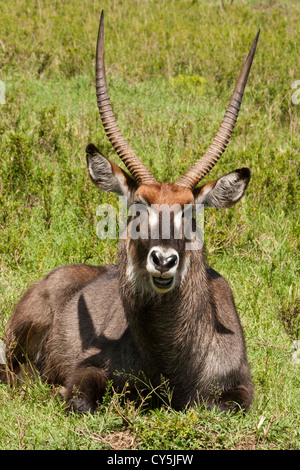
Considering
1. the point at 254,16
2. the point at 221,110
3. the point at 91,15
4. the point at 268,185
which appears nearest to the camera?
the point at 268,185

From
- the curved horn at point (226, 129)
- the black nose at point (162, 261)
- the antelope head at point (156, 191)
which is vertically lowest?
the black nose at point (162, 261)

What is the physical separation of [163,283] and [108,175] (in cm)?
83

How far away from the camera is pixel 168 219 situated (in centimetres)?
383

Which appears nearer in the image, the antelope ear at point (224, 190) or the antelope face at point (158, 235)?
the antelope face at point (158, 235)

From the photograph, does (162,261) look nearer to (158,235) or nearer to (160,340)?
(158,235)

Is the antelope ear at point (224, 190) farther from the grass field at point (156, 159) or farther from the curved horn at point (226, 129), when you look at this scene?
the grass field at point (156, 159)

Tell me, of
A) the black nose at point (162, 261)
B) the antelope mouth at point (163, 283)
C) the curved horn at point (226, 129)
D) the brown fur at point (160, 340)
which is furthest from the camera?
the curved horn at point (226, 129)

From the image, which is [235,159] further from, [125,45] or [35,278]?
[125,45]

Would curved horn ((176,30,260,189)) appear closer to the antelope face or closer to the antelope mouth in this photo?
the antelope face

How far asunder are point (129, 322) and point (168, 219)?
792 mm

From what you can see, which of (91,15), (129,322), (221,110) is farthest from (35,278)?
(91,15)

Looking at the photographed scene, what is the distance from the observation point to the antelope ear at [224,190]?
4.14m

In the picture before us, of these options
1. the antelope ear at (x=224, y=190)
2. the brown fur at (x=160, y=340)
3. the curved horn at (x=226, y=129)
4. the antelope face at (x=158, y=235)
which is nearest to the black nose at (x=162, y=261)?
the antelope face at (x=158, y=235)
